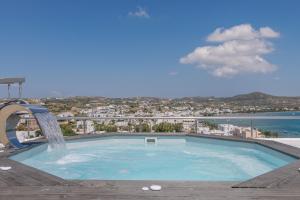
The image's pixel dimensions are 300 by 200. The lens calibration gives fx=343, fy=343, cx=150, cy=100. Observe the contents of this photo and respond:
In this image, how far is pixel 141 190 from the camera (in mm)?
3504

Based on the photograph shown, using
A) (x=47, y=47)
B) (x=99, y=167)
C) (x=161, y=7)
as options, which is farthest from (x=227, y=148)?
(x=47, y=47)

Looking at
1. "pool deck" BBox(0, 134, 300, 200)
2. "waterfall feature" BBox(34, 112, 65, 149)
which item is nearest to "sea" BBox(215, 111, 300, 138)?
"waterfall feature" BBox(34, 112, 65, 149)

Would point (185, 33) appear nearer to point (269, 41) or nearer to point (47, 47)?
point (269, 41)

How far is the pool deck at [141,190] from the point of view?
3.30m

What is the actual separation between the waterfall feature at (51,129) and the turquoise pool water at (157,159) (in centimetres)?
22

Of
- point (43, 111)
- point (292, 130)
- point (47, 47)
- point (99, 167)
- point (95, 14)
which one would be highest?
point (95, 14)

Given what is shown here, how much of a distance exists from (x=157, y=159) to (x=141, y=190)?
14.9 feet

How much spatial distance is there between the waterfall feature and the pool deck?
371 cm

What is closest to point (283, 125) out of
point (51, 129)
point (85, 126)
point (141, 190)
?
point (85, 126)

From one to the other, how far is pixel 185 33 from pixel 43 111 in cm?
1326

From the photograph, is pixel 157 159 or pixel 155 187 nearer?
pixel 155 187

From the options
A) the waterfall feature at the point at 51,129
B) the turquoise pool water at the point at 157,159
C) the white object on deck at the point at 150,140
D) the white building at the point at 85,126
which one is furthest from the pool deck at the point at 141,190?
the white building at the point at 85,126

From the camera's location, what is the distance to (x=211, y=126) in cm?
980

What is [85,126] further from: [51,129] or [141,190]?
[141,190]
